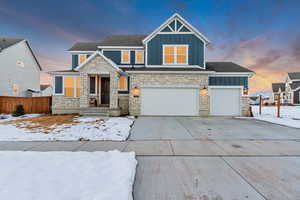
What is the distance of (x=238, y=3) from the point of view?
43.7 ft

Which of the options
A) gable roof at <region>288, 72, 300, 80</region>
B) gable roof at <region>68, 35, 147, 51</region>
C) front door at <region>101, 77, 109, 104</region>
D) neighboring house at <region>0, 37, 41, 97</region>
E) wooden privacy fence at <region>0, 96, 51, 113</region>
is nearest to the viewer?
wooden privacy fence at <region>0, 96, 51, 113</region>

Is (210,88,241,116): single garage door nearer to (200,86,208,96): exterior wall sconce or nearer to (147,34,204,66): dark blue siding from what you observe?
(200,86,208,96): exterior wall sconce

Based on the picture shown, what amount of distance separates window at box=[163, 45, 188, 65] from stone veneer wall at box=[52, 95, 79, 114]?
28.3 feet

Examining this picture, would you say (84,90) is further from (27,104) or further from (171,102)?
(171,102)

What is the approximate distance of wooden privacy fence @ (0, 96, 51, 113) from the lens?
11.3m

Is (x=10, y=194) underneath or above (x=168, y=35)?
underneath

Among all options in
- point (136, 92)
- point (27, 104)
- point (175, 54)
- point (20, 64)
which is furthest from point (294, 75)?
point (20, 64)

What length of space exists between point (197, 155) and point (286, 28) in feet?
63.8

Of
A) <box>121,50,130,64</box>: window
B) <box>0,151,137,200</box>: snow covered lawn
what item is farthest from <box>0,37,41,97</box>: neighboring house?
<box>0,151,137,200</box>: snow covered lawn

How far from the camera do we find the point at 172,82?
1005 centimetres

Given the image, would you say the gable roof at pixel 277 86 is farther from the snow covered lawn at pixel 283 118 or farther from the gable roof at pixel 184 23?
the gable roof at pixel 184 23

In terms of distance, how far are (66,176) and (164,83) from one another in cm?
862

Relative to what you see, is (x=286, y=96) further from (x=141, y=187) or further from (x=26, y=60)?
(x=26, y=60)

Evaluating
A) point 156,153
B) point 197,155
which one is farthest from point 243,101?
point 156,153
